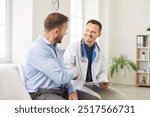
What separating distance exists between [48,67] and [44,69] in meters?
0.04

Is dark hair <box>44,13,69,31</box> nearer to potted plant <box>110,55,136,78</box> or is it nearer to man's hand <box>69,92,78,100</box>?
man's hand <box>69,92,78,100</box>

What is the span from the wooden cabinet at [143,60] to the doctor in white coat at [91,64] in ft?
14.6

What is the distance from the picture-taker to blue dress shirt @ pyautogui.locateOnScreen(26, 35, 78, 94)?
207cm

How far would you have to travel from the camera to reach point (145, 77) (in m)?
7.32

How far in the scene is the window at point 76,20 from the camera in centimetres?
648

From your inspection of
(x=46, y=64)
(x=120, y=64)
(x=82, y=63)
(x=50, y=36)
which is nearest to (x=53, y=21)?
(x=50, y=36)

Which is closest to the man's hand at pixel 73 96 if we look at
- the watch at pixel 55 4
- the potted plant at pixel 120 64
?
the watch at pixel 55 4

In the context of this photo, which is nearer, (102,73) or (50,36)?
(50,36)

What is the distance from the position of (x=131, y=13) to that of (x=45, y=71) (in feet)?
19.3

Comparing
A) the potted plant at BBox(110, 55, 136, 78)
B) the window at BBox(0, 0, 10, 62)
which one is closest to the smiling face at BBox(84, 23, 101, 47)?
the window at BBox(0, 0, 10, 62)

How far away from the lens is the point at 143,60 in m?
7.22

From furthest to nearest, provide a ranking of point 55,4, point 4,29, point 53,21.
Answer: point 55,4, point 4,29, point 53,21

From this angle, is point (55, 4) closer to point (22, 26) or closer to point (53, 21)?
point (22, 26)

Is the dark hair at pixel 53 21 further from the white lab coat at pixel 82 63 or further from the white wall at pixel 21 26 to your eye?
the white wall at pixel 21 26
